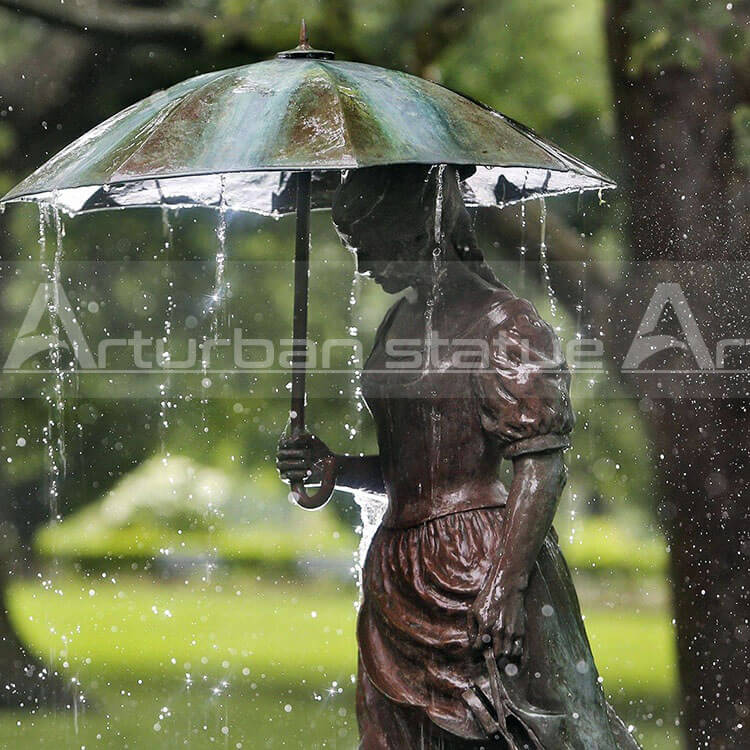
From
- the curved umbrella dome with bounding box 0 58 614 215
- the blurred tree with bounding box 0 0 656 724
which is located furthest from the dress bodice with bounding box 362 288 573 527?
the blurred tree with bounding box 0 0 656 724

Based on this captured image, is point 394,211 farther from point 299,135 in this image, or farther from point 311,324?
point 311,324

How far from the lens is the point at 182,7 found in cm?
901

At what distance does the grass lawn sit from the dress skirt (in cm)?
379

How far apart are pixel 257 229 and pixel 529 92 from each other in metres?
1.81

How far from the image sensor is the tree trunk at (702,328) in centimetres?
673

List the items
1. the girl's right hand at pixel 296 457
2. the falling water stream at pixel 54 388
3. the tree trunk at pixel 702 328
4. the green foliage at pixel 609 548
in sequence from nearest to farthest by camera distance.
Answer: the girl's right hand at pixel 296 457
the tree trunk at pixel 702 328
the falling water stream at pixel 54 388
the green foliage at pixel 609 548

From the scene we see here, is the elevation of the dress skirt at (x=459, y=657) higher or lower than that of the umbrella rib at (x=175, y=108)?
lower

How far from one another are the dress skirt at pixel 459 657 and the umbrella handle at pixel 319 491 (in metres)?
0.25

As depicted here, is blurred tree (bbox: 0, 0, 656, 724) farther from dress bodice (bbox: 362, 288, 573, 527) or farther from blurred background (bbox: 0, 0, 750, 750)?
dress bodice (bbox: 362, 288, 573, 527)

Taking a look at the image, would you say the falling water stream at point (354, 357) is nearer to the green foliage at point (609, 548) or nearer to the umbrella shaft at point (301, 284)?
the green foliage at point (609, 548)

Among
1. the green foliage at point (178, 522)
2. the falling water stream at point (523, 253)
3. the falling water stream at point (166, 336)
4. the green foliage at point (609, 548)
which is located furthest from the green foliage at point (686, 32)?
the green foliage at point (178, 522)

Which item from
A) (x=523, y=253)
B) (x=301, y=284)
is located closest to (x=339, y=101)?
(x=301, y=284)

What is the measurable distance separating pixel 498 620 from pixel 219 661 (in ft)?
22.7

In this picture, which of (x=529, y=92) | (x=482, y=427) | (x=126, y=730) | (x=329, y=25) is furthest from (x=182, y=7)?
(x=482, y=427)
